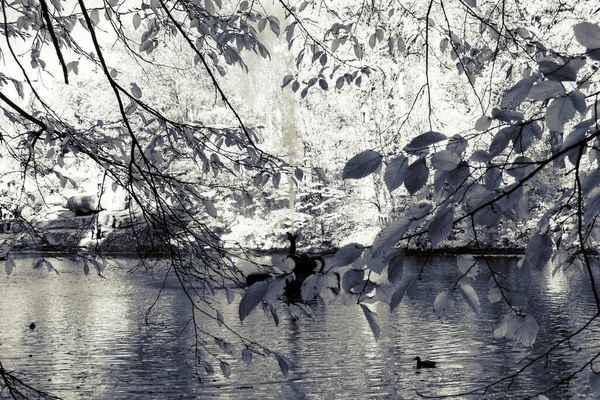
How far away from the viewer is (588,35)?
3.58 ft

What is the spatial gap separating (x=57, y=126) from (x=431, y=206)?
2.54 meters

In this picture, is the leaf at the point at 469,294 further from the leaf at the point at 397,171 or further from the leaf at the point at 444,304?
the leaf at the point at 397,171

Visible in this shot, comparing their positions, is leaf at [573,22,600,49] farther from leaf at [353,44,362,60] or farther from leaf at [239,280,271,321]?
leaf at [353,44,362,60]

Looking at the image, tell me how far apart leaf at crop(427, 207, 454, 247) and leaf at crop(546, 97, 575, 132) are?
0.27m

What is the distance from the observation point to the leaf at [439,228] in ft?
3.61

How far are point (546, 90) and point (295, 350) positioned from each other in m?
7.87

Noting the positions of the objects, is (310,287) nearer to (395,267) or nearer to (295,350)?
(395,267)

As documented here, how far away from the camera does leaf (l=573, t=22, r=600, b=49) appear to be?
1089 millimetres

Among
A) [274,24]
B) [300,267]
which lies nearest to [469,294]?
[274,24]

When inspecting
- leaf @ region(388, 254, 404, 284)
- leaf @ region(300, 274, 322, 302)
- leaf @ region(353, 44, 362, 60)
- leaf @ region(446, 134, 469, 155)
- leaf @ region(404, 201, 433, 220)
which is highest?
leaf @ region(353, 44, 362, 60)

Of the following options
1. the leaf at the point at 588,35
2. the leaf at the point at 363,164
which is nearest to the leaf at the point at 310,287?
the leaf at the point at 363,164

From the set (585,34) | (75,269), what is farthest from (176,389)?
(75,269)

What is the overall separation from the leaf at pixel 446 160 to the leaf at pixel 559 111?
7.0 inches

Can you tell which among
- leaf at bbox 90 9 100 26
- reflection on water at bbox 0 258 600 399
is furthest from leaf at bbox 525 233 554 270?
reflection on water at bbox 0 258 600 399
